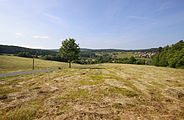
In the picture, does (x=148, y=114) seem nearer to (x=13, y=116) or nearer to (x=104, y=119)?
(x=104, y=119)

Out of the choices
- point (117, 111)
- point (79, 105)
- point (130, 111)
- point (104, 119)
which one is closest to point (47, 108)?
point (79, 105)

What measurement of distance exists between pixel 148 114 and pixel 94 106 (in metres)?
4.42

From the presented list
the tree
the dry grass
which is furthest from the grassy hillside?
the tree

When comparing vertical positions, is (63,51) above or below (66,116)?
above

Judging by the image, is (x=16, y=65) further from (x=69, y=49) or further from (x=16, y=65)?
(x=69, y=49)

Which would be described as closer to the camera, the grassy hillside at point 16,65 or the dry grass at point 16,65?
the dry grass at point 16,65

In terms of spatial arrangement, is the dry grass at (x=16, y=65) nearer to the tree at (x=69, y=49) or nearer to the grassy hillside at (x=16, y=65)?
the grassy hillside at (x=16, y=65)

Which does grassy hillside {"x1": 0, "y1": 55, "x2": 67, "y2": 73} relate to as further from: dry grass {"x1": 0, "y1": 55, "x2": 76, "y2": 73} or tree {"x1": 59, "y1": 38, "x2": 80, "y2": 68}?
tree {"x1": 59, "y1": 38, "x2": 80, "y2": 68}

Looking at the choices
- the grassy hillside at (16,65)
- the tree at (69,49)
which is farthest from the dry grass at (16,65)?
the tree at (69,49)

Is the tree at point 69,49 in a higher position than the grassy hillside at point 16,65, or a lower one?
higher

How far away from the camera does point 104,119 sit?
5.59 metres

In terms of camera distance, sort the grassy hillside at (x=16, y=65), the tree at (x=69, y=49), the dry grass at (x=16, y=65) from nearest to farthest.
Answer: the dry grass at (x=16, y=65), the grassy hillside at (x=16, y=65), the tree at (x=69, y=49)

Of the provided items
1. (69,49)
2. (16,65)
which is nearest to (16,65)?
(16,65)

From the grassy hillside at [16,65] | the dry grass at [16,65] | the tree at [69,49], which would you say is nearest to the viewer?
the dry grass at [16,65]
